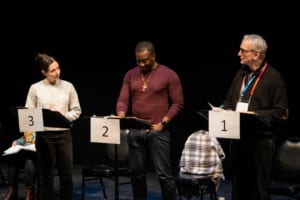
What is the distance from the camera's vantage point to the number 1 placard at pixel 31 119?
491 centimetres

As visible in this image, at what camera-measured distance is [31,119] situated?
495 centimetres

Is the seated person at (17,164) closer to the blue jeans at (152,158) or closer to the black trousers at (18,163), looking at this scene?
the black trousers at (18,163)

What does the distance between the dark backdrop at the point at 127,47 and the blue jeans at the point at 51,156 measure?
1.75 m

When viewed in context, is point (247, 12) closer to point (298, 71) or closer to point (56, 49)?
point (298, 71)

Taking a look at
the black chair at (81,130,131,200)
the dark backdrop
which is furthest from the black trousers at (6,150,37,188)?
the dark backdrop

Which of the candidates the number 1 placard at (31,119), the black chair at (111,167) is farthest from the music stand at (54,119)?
→ the black chair at (111,167)

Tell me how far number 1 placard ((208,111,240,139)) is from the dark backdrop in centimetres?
266

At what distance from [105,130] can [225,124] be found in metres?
1.08

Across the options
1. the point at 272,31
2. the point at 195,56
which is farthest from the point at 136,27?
the point at 272,31

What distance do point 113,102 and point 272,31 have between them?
2.67 meters

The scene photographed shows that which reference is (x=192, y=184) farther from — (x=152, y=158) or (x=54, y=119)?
(x=54, y=119)

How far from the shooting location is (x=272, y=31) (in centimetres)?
657

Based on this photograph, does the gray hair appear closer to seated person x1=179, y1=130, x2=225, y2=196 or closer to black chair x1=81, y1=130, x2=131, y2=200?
seated person x1=179, y1=130, x2=225, y2=196

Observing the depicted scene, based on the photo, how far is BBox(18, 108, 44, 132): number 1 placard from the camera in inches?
193
